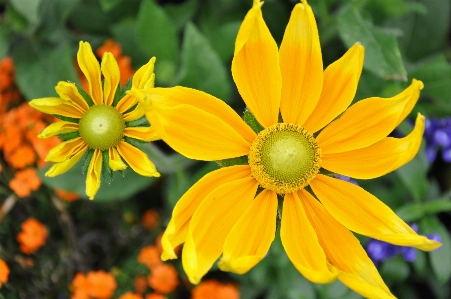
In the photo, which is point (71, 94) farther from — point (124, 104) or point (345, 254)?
point (345, 254)

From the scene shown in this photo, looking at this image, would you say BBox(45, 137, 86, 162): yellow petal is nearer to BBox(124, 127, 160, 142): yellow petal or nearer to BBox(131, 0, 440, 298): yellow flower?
BBox(124, 127, 160, 142): yellow petal

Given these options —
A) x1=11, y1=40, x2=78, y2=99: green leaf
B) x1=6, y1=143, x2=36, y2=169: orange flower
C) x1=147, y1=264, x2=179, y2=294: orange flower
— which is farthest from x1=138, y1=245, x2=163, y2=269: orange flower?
x1=11, y1=40, x2=78, y2=99: green leaf

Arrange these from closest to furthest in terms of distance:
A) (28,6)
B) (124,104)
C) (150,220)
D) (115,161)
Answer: (115,161), (124,104), (28,6), (150,220)

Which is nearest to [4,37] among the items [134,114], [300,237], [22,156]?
[22,156]

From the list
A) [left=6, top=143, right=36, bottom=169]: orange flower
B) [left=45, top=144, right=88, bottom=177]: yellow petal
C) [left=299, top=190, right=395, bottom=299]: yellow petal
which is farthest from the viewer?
[left=6, top=143, right=36, bottom=169]: orange flower

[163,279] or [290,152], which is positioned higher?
[290,152]

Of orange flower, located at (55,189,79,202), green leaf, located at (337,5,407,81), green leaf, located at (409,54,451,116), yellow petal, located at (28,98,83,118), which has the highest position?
green leaf, located at (409,54,451,116)

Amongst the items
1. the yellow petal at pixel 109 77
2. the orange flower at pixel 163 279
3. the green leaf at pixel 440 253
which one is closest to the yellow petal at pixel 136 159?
the yellow petal at pixel 109 77
